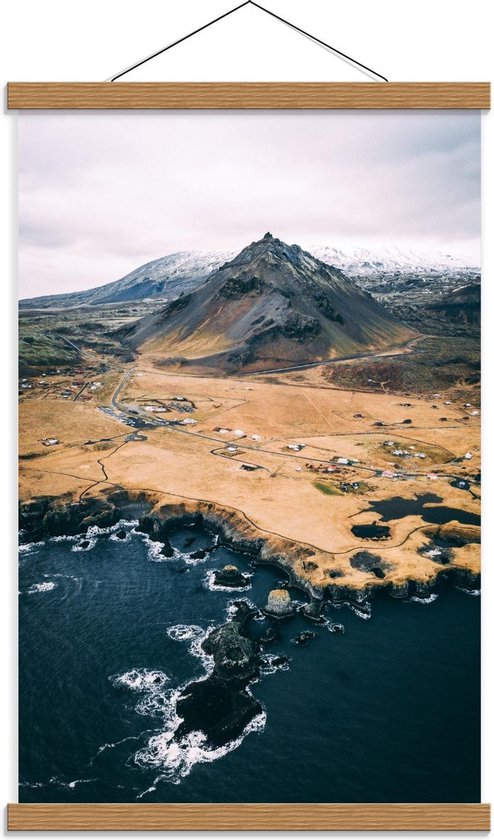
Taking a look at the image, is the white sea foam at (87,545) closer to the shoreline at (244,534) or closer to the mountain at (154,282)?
the shoreline at (244,534)

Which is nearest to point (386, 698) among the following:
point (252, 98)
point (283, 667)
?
point (283, 667)

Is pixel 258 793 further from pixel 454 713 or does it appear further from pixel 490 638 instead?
pixel 490 638

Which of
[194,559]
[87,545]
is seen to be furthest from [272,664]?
[87,545]

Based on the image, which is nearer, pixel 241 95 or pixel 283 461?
pixel 241 95

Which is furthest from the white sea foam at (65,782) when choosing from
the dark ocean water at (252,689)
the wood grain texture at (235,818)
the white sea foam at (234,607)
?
the white sea foam at (234,607)

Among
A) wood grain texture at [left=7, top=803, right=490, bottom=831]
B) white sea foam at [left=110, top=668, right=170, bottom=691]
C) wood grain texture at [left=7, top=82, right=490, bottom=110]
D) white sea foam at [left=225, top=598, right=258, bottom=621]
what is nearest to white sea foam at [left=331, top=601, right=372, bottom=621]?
white sea foam at [left=225, top=598, right=258, bottom=621]
